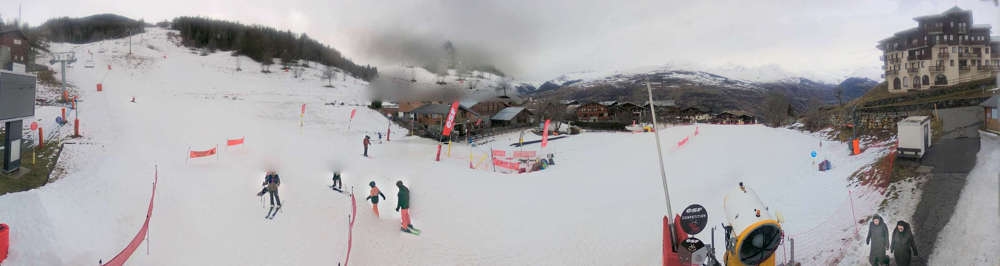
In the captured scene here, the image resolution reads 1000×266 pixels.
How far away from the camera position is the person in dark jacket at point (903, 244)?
9.91ft

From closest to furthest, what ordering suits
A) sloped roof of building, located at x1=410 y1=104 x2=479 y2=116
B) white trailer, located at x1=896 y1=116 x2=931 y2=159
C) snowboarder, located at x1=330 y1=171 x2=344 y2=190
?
white trailer, located at x1=896 y1=116 x2=931 y2=159, snowboarder, located at x1=330 y1=171 x2=344 y2=190, sloped roof of building, located at x1=410 y1=104 x2=479 y2=116

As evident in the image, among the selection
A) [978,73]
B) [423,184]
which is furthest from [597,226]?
[978,73]

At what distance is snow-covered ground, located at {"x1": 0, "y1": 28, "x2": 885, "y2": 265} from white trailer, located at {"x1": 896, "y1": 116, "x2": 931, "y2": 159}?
0.73m

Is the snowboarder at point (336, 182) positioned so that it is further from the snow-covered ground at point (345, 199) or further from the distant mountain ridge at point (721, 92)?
the distant mountain ridge at point (721, 92)

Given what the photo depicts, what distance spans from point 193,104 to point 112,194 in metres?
11.9

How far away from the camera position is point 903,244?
3.04 metres

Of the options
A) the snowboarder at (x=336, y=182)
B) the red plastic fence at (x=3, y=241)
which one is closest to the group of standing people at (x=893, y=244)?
the snowboarder at (x=336, y=182)

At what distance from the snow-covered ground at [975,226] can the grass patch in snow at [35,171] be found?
986 cm

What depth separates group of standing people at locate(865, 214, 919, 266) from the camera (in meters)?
3.03

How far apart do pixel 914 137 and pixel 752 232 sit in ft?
10.3

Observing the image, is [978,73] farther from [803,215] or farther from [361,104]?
[361,104]

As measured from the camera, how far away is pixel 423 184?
310 inches

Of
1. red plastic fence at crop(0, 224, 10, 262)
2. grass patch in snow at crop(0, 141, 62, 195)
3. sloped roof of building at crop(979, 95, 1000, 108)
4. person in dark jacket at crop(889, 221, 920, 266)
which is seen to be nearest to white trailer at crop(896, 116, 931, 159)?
sloped roof of building at crop(979, 95, 1000, 108)

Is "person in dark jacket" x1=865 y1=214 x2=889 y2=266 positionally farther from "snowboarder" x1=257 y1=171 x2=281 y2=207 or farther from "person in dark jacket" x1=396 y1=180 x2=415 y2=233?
"snowboarder" x1=257 y1=171 x2=281 y2=207
